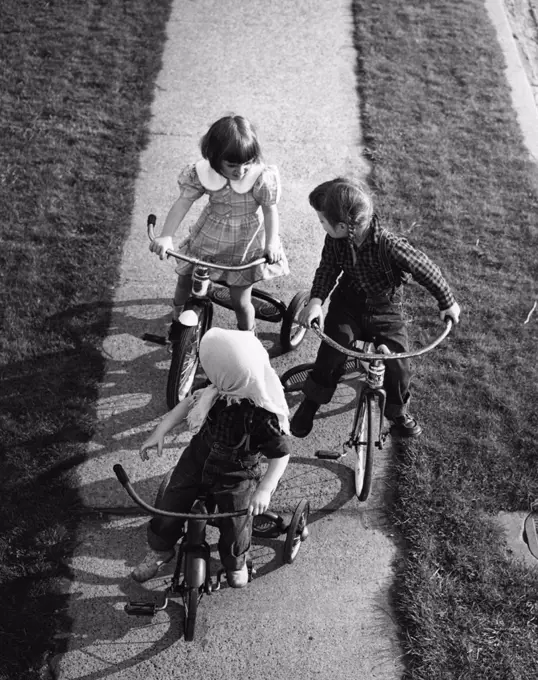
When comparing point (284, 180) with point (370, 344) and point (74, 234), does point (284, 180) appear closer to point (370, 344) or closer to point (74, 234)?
point (74, 234)

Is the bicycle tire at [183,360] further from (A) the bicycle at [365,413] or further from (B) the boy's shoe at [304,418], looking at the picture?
(B) the boy's shoe at [304,418]

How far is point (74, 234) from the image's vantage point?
6680 millimetres

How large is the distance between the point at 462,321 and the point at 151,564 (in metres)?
3.13

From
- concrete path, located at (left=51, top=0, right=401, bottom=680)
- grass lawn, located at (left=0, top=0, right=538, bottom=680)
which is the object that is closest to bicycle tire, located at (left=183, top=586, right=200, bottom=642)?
concrete path, located at (left=51, top=0, right=401, bottom=680)

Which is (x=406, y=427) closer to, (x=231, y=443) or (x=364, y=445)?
(x=364, y=445)

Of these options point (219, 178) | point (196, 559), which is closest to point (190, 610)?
point (196, 559)

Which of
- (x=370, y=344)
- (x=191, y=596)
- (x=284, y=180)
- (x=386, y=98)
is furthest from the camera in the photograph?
(x=386, y=98)

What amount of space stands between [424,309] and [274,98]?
352 cm

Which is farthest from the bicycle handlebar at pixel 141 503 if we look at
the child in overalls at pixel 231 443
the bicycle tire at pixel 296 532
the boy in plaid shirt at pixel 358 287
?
the boy in plaid shirt at pixel 358 287

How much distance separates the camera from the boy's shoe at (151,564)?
A: 4219 millimetres

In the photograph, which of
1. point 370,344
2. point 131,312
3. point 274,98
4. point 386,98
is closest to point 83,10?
point 274,98

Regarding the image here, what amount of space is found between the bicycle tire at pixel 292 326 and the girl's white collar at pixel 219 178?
1.04 m

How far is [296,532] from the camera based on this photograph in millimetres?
4410

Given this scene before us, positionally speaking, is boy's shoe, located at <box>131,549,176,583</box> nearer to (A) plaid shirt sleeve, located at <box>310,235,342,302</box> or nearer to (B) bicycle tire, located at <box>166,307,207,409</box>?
(B) bicycle tire, located at <box>166,307,207,409</box>
